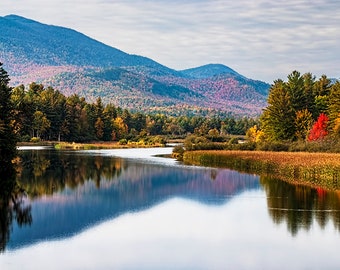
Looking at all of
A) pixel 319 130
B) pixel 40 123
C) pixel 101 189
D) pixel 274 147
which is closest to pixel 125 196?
pixel 101 189

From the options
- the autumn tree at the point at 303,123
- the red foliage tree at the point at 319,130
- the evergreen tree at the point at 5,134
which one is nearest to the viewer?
the evergreen tree at the point at 5,134

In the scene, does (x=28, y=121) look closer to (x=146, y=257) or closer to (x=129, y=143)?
(x=129, y=143)

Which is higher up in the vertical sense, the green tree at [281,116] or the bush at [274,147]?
the green tree at [281,116]

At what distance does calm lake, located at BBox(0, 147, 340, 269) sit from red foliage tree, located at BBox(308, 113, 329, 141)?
33226 millimetres

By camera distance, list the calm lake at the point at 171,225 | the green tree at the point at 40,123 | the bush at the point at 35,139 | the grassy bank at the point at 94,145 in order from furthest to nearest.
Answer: the bush at the point at 35,139 < the green tree at the point at 40,123 < the grassy bank at the point at 94,145 < the calm lake at the point at 171,225

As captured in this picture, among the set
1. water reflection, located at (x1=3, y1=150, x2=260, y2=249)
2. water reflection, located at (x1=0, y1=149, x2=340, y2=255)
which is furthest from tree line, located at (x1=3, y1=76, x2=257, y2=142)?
water reflection, located at (x1=0, y1=149, x2=340, y2=255)

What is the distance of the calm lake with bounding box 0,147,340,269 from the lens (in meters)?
22.2

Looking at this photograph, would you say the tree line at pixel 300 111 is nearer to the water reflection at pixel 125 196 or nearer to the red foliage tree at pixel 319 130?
the red foliage tree at pixel 319 130

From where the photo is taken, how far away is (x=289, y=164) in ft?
182

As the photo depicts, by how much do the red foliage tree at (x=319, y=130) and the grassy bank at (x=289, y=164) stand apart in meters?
14.7

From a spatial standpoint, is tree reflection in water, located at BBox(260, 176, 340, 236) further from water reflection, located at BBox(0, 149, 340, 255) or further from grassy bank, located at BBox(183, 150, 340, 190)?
grassy bank, located at BBox(183, 150, 340, 190)

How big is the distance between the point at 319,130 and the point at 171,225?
55607 millimetres

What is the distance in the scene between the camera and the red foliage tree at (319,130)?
80.1 meters

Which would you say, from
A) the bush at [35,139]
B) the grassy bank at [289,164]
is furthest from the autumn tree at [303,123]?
the bush at [35,139]
